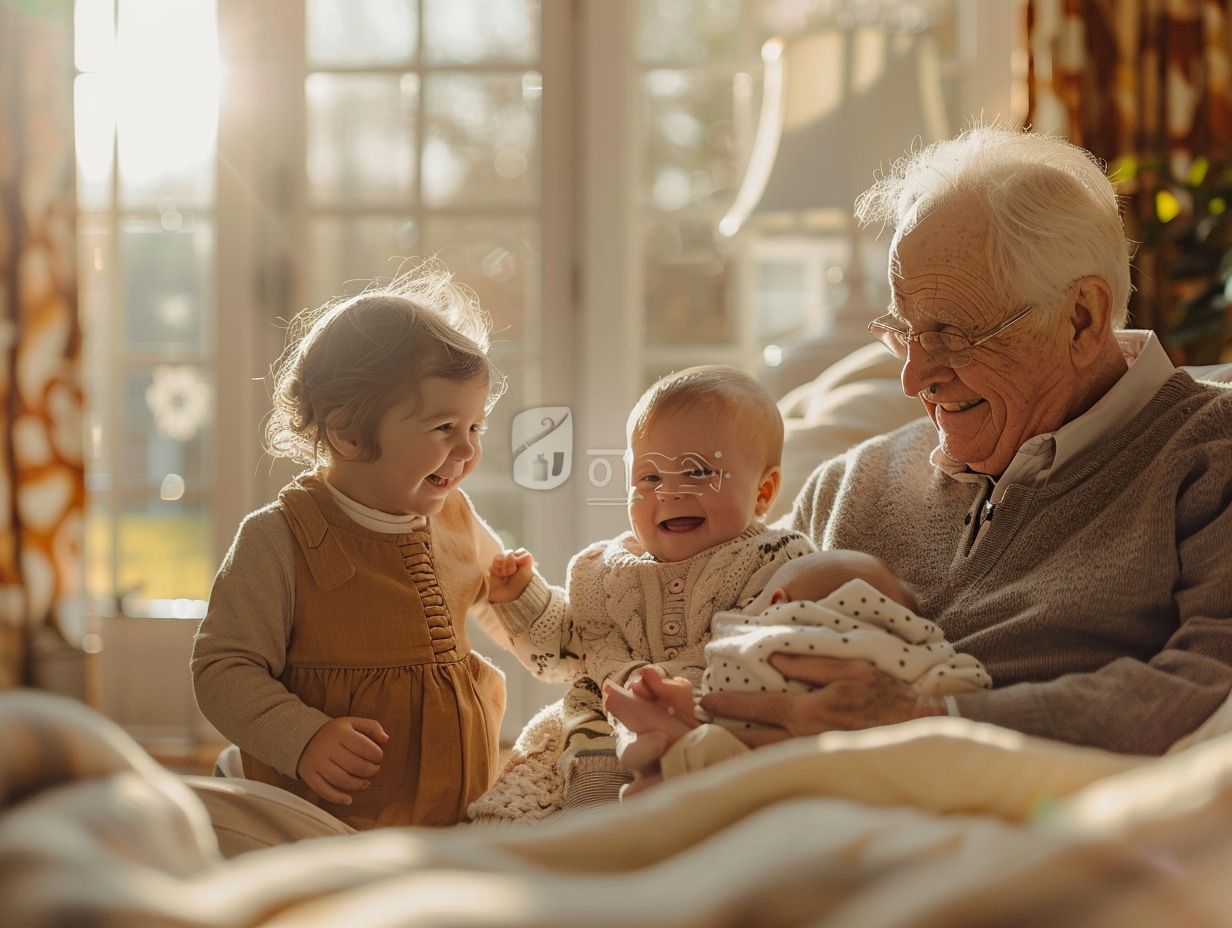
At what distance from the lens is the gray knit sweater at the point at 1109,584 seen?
1103mm

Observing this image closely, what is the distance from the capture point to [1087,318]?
55.6 inches

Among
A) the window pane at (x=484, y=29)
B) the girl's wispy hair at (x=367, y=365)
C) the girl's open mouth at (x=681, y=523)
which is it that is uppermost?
the window pane at (x=484, y=29)

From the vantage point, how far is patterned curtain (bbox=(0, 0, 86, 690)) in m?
3.34

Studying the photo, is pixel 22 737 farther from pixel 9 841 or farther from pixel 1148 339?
pixel 1148 339

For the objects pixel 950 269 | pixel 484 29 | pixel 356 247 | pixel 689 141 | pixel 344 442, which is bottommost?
pixel 344 442

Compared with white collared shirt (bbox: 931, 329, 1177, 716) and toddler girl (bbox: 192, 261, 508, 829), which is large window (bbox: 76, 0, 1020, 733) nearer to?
toddler girl (bbox: 192, 261, 508, 829)

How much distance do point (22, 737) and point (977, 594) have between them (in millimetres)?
1075

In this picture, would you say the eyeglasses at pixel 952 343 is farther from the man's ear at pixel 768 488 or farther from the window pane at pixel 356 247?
the window pane at pixel 356 247

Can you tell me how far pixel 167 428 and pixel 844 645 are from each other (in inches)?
117

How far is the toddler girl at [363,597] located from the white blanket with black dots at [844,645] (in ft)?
1.18

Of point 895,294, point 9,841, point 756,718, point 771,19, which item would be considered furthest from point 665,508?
point 771,19

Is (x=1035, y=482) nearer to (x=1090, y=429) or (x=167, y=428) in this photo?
(x=1090, y=429)

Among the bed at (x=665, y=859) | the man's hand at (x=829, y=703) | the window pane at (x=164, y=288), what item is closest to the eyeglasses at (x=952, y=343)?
the man's hand at (x=829, y=703)

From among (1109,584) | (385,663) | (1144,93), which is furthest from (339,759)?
(1144,93)
